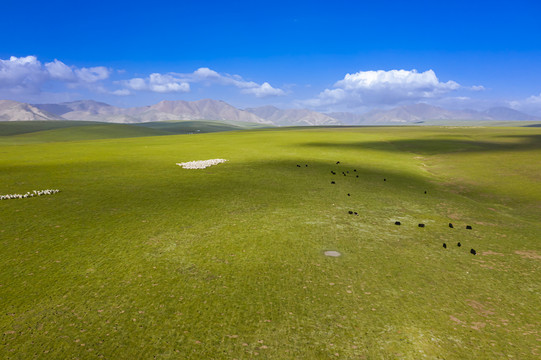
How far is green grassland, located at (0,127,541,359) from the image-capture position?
21.1 feet

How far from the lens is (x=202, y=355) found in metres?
6.00

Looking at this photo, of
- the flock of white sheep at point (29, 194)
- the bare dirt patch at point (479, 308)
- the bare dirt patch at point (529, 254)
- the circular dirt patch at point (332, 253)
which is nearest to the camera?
the bare dirt patch at point (479, 308)

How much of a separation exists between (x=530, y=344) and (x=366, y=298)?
350 cm

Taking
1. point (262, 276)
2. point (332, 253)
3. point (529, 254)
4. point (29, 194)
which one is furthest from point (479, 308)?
point (29, 194)

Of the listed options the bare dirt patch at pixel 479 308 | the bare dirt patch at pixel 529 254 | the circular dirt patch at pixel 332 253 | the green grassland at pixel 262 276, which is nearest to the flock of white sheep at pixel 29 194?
the green grassland at pixel 262 276

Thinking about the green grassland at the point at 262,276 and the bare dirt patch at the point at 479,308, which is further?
the bare dirt patch at the point at 479,308

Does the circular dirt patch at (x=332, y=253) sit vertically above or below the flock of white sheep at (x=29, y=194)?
below

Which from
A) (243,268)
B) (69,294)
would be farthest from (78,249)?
(243,268)

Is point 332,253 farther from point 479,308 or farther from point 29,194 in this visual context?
point 29,194

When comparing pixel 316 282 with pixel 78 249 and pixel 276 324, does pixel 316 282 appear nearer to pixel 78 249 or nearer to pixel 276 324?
pixel 276 324

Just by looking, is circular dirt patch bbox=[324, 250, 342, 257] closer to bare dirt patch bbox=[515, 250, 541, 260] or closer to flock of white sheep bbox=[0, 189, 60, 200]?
bare dirt patch bbox=[515, 250, 541, 260]

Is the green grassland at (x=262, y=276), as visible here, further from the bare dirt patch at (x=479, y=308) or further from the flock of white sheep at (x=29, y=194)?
the flock of white sheep at (x=29, y=194)

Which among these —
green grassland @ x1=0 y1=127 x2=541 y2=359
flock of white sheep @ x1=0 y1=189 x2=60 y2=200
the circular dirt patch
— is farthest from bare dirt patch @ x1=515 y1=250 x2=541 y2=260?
flock of white sheep @ x1=0 y1=189 x2=60 y2=200

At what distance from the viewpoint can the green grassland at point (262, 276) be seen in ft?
21.1
